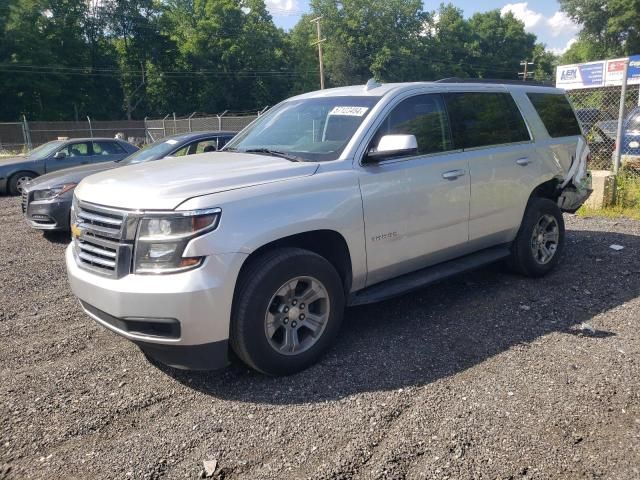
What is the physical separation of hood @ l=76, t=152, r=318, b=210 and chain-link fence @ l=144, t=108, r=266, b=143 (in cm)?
1959

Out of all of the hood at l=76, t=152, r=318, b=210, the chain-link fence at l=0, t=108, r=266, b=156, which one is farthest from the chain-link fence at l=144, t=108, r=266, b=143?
the hood at l=76, t=152, r=318, b=210

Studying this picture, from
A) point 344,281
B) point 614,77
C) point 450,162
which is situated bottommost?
point 344,281

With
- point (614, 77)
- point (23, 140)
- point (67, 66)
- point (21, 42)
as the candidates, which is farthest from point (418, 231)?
point (67, 66)

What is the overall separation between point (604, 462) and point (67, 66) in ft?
194

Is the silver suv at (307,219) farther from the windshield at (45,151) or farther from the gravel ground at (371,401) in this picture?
the windshield at (45,151)

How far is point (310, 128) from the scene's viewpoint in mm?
4258

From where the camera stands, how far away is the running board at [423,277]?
3920 mm

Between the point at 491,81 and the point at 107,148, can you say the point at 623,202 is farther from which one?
the point at 107,148

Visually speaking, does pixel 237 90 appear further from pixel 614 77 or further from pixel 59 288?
pixel 59 288

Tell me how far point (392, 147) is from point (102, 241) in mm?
2036

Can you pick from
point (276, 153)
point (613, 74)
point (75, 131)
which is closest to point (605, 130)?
point (276, 153)

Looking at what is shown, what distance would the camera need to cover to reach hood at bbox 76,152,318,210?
3104 millimetres

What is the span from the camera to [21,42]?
4544 cm

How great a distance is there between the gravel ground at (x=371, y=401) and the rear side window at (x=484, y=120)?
1.50m
